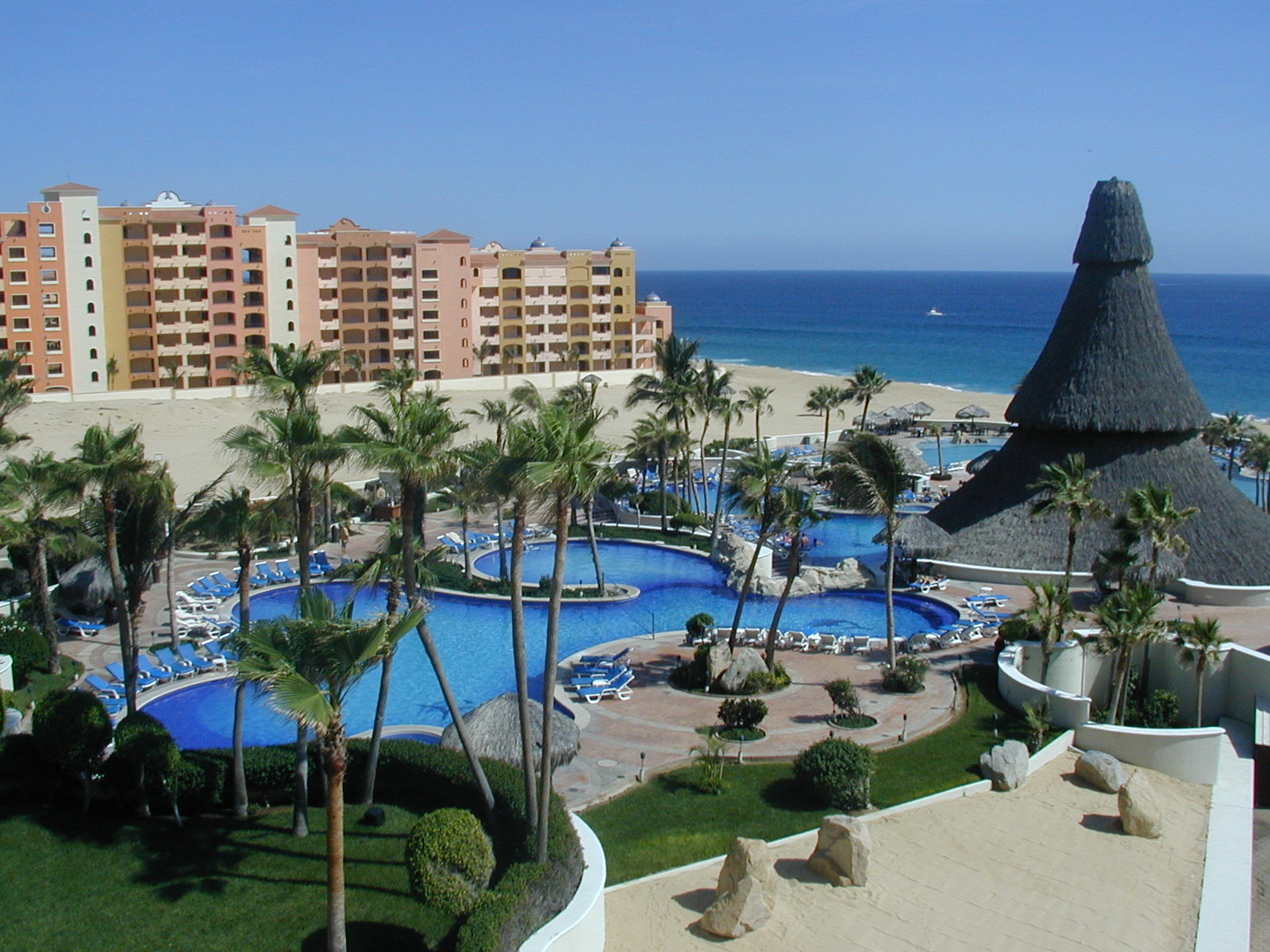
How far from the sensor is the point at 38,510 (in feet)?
79.5

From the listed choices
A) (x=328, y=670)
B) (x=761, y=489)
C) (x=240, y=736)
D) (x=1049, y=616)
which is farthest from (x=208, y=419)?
(x=328, y=670)

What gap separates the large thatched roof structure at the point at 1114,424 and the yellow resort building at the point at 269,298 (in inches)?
1835

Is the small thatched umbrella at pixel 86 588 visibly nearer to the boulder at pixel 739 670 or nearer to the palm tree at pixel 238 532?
the palm tree at pixel 238 532

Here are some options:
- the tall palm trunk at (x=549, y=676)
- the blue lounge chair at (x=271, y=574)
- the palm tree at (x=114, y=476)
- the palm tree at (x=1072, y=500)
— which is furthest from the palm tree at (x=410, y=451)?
the blue lounge chair at (x=271, y=574)

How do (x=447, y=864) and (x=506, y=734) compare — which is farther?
(x=506, y=734)

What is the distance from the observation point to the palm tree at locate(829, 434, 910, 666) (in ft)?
88.1

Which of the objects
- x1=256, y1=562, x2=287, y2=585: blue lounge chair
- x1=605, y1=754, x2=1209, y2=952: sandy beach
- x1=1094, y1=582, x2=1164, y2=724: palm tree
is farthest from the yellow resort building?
x1=605, y1=754, x2=1209, y2=952: sandy beach

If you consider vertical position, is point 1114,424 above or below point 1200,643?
above

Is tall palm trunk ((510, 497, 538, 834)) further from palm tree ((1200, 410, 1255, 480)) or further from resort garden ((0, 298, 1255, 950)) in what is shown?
palm tree ((1200, 410, 1255, 480))

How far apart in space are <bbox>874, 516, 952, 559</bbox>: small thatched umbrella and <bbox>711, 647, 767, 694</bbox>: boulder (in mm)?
10025

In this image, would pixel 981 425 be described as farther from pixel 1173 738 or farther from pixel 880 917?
pixel 880 917

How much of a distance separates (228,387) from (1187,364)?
101 metres

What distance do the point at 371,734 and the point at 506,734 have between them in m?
2.38

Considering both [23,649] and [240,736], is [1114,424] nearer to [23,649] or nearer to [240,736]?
[240,736]
